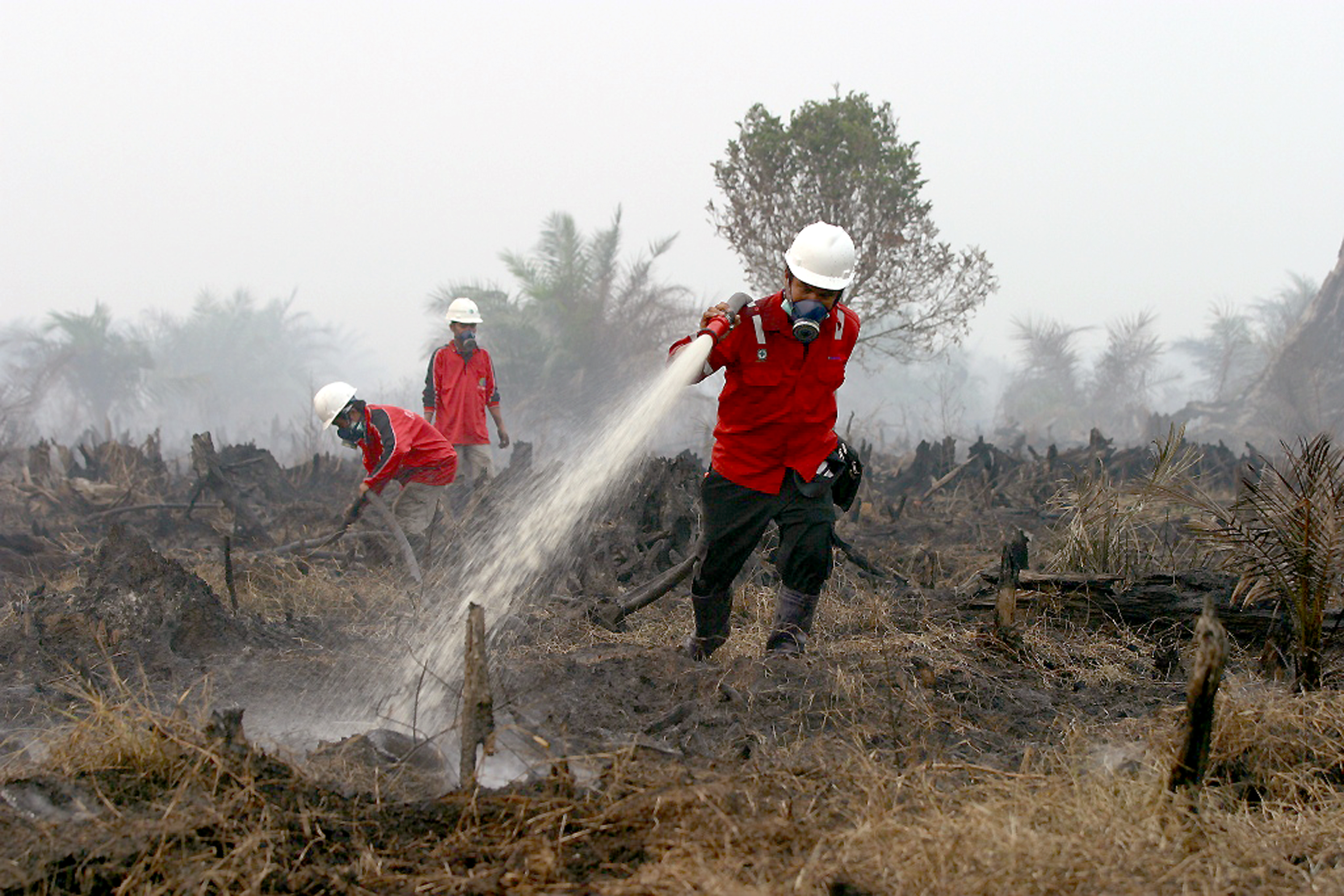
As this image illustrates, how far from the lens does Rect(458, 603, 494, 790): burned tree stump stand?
115 inches

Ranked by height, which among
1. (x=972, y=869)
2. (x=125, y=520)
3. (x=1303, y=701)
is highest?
(x=1303, y=701)

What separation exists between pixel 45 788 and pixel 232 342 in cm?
4729

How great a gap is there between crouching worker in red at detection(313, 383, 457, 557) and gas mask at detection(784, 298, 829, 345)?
328cm

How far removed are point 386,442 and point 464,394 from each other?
74.6 inches

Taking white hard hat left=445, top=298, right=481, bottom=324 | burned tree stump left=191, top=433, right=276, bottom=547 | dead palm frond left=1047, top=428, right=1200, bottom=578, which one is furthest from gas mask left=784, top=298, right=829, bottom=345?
burned tree stump left=191, top=433, right=276, bottom=547

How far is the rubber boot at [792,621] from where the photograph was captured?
15.9 ft

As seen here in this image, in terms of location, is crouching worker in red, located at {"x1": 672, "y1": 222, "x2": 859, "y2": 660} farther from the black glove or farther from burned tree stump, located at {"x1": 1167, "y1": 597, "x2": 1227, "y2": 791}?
the black glove

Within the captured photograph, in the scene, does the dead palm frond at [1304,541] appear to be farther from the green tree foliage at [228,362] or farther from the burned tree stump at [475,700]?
the green tree foliage at [228,362]

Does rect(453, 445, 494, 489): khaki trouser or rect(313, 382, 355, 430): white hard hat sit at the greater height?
rect(313, 382, 355, 430): white hard hat

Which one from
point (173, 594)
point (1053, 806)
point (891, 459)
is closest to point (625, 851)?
point (1053, 806)

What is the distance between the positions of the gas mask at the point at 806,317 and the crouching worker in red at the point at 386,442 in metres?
3.28

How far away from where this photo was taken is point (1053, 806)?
8.96 feet

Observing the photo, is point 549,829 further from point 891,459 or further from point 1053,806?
point 891,459

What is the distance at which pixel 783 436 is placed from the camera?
4.65 meters
